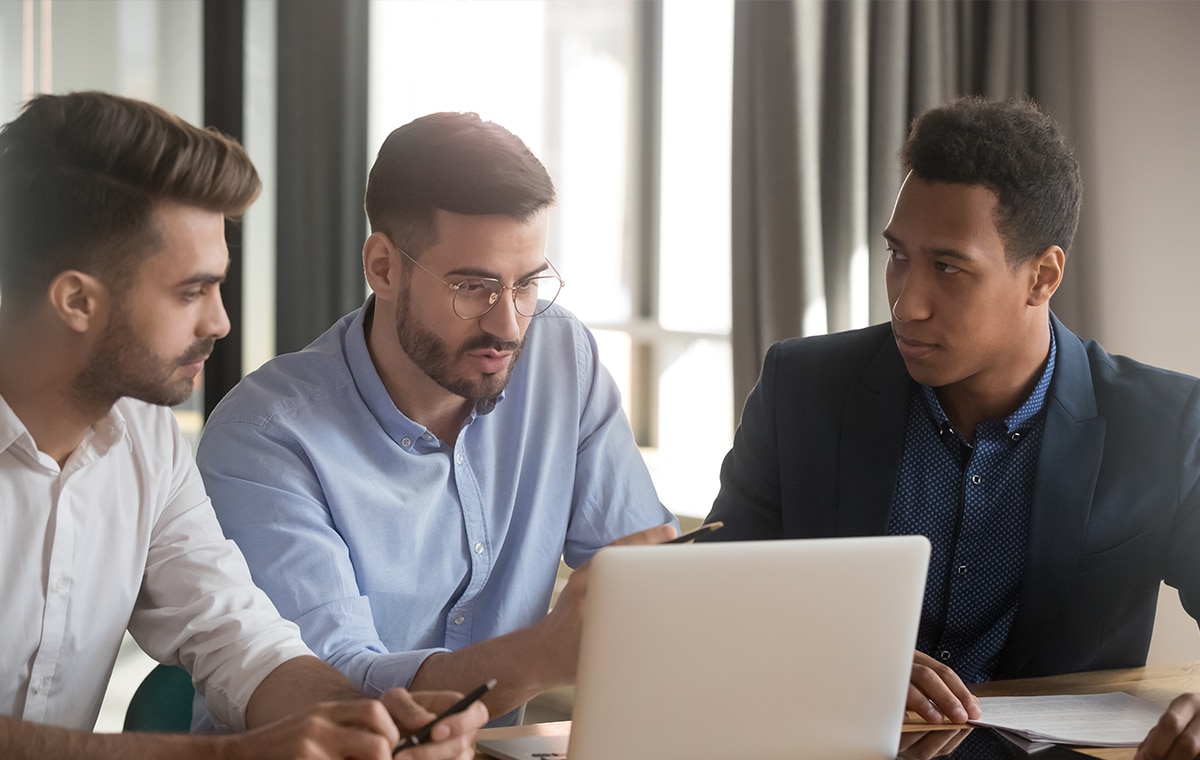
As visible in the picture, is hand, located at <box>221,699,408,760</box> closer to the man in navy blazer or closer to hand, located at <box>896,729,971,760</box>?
hand, located at <box>896,729,971,760</box>

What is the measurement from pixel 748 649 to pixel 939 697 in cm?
39

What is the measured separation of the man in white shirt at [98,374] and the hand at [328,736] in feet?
0.28

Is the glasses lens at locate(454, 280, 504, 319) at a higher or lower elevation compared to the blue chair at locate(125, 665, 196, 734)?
higher

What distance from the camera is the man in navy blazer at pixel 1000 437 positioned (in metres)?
1.81

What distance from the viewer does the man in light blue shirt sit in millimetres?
1694

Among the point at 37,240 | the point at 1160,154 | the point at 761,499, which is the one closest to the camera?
the point at 37,240

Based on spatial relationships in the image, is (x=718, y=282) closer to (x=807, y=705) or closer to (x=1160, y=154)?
(x=1160, y=154)

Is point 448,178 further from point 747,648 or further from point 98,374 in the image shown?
point 747,648

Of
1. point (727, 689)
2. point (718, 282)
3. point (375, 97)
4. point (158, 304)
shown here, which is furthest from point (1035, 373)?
point (375, 97)

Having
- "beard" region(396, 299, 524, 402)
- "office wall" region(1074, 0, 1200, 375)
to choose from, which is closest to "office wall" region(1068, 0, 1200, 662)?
"office wall" region(1074, 0, 1200, 375)

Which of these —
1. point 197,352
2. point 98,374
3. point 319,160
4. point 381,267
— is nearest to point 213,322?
point 197,352

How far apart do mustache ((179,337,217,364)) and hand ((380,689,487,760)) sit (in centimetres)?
47

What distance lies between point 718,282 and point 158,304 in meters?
2.75

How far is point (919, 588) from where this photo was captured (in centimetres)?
125
